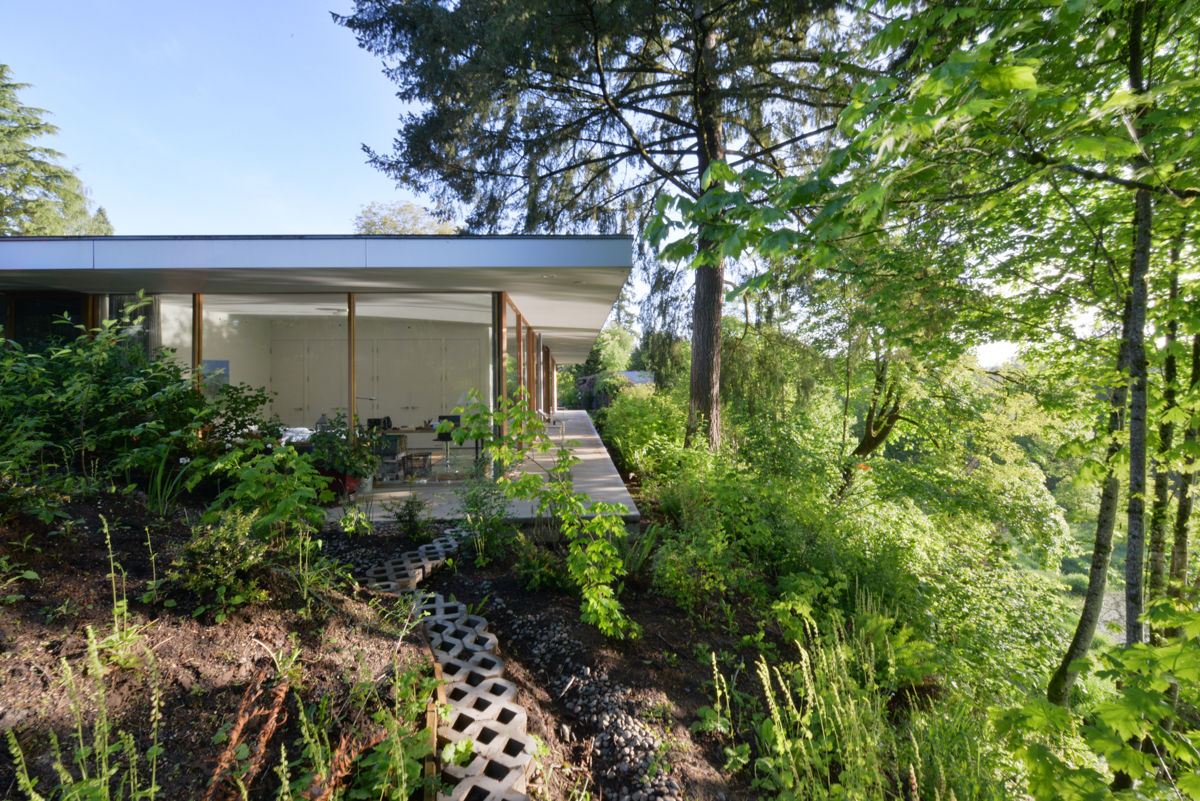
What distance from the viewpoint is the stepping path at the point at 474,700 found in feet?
6.43

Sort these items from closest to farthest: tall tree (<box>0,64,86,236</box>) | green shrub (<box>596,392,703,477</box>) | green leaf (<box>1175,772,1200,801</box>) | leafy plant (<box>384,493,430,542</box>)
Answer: green leaf (<box>1175,772,1200,801</box>) → leafy plant (<box>384,493,430,542</box>) → green shrub (<box>596,392,703,477</box>) → tall tree (<box>0,64,86,236</box>)

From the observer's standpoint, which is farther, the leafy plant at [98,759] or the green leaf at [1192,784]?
the green leaf at [1192,784]

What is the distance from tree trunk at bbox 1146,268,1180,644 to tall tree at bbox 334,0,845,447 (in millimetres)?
3880

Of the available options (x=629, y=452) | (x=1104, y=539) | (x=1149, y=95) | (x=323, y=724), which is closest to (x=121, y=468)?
(x=323, y=724)

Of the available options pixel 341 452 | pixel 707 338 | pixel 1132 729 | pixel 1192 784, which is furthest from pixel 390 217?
pixel 1192 784

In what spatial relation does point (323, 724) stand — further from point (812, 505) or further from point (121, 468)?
point (812, 505)

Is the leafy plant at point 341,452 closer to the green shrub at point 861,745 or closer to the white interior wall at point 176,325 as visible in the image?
the white interior wall at point 176,325

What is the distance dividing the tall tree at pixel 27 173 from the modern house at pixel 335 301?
62.2 feet

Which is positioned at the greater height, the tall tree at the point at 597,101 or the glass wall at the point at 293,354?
the tall tree at the point at 597,101

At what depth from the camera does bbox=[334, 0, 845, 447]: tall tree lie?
6492mm

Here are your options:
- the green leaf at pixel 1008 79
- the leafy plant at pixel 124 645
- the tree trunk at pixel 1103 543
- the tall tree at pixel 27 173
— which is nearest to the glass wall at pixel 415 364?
the leafy plant at pixel 124 645

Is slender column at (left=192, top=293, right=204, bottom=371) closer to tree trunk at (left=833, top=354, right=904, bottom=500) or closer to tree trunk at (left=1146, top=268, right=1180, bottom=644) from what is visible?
tree trunk at (left=833, top=354, right=904, bottom=500)

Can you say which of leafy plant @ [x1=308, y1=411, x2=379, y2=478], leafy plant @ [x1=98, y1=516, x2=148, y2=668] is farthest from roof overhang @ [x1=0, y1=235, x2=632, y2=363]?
leafy plant @ [x1=98, y1=516, x2=148, y2=668]

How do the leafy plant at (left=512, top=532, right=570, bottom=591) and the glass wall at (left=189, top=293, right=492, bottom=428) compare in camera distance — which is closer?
the leafy plant at (left=512, top=532, right=570, bottom=591)
